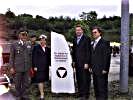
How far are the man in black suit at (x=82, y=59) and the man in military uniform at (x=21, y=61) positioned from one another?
3.28ft

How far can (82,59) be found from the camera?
9.45 meters

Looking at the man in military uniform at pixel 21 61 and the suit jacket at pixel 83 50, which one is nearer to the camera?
the suit jacket at pixel 83 50

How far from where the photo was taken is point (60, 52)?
10.7 meters

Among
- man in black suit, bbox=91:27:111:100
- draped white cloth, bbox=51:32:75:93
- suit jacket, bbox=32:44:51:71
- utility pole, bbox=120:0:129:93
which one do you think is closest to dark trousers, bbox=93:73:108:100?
man in black suit, bbox=91:27:111:100

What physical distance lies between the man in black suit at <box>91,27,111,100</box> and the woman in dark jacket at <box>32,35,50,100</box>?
4.09 ft

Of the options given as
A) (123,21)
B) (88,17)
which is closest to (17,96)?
(123,21)

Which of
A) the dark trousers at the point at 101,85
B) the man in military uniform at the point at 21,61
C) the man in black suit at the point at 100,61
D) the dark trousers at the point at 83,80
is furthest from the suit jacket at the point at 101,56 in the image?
the man in military uniform at the point at 21,61

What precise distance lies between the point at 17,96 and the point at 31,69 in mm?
681

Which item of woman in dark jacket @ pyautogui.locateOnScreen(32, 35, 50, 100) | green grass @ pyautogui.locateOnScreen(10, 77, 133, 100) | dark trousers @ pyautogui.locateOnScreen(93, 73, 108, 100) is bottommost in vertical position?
green grass @ pyautogui.locateOnScreen(10, 77, 133, 100)

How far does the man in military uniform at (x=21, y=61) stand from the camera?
31.2 feet

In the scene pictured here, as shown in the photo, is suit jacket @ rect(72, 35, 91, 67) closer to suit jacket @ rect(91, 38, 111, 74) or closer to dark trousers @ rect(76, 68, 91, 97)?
dark trousers @ rect(76, 68, 91, 97)

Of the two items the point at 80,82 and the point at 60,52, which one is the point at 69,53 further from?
the point at 80,82

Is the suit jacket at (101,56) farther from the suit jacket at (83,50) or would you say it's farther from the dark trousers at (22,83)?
the dark trousers at (22,83)

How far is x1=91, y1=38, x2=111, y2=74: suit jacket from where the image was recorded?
351 inches
